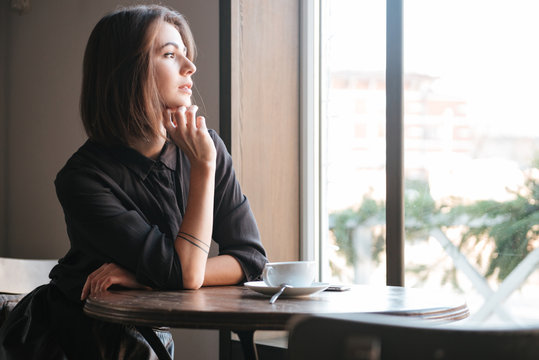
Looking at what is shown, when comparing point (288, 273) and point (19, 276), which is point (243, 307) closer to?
point (288, 273)

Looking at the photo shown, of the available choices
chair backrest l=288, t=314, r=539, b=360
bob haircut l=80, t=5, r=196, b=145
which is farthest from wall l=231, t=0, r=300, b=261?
chair backrest l=288, t=314, r=539, b=360

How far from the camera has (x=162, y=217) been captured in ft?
5.48

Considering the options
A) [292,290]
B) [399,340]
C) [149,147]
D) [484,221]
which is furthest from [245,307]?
[484,221]

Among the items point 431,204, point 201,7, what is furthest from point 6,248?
point 431,204

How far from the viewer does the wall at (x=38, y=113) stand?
402 cm

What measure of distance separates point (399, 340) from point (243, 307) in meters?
0.59

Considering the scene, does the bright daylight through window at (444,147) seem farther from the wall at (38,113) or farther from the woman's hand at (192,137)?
the wall at (38,113)

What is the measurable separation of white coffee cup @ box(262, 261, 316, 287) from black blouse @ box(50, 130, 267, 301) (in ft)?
0.81

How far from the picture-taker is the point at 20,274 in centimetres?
304

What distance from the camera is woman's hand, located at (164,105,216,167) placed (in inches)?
64.6

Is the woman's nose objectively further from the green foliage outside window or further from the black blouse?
the green foliage outside window

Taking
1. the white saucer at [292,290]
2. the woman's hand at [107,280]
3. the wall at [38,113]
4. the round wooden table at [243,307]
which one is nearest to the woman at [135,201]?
the woman's hand at [107,280]

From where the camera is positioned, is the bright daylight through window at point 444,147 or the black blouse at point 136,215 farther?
the bright daylight through window at point 444,147

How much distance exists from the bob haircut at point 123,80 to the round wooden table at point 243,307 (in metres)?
0.46
